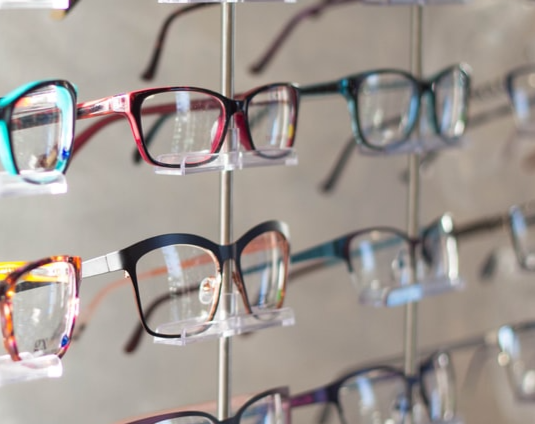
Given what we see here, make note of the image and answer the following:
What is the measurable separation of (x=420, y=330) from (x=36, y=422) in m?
0.56

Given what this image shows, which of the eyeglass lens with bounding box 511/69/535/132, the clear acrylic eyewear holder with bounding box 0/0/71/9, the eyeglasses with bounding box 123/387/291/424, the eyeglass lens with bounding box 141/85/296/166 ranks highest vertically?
the eyeglass lens with bounding box 511/69/535/132

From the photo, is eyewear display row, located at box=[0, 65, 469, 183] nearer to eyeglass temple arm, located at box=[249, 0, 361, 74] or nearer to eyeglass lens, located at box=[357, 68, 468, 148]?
eyeglass lens, located at box=[357, 68, 468, 148]

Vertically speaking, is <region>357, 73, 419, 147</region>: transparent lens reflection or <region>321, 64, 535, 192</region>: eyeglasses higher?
<region>321, 64, 535, 192</region>: eyeglasses

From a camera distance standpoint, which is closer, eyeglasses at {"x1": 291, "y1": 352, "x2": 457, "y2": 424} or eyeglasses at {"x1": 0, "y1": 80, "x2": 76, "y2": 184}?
eyeglasses at {"x1": 0, "y1": 80, "x2": 76, "y2": 184}

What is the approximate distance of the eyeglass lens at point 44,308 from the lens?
61 centimetres

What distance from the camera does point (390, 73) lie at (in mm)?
891

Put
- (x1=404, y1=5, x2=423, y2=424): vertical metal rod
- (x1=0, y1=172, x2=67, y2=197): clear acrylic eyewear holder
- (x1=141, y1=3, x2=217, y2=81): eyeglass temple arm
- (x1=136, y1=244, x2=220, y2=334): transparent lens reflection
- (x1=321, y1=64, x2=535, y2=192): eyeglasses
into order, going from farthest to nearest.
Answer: (x1=321, y1=64, x2=535, y2=192): eyeglasses → (x1=404, y1=5, x2=423, y2=424): vertical metal rod → (x1=141, y1=3, x2=217, y2=81): eyeglass temple arm → (x1=136, y1=244, x2=220, y2=334): transparent lens reflection → (x1=0, y1=172, x2=67, y2=197): clear acrylic eyewear holder

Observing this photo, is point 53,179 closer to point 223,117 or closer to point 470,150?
point 223,117

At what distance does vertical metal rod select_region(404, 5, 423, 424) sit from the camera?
3.00ft

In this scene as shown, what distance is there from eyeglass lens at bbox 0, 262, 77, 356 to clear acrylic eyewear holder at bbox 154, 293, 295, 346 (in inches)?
2.9

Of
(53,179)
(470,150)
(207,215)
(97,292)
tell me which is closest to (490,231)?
(470,150)

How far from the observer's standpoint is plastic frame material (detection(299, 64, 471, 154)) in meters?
0.84

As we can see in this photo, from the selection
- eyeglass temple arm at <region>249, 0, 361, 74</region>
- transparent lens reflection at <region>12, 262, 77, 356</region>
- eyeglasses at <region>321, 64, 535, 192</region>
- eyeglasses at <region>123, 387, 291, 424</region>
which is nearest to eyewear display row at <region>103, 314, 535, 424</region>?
eyeglasses at <region>123, 387, 291, 424</region>

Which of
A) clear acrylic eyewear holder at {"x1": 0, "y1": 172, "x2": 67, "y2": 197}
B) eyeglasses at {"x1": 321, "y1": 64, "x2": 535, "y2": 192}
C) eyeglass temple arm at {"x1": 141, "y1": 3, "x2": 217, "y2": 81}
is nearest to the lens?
clear acrylic eyewear holder at {"x1": 0, "y1": 172, "x2": 67, "y2": 197}
